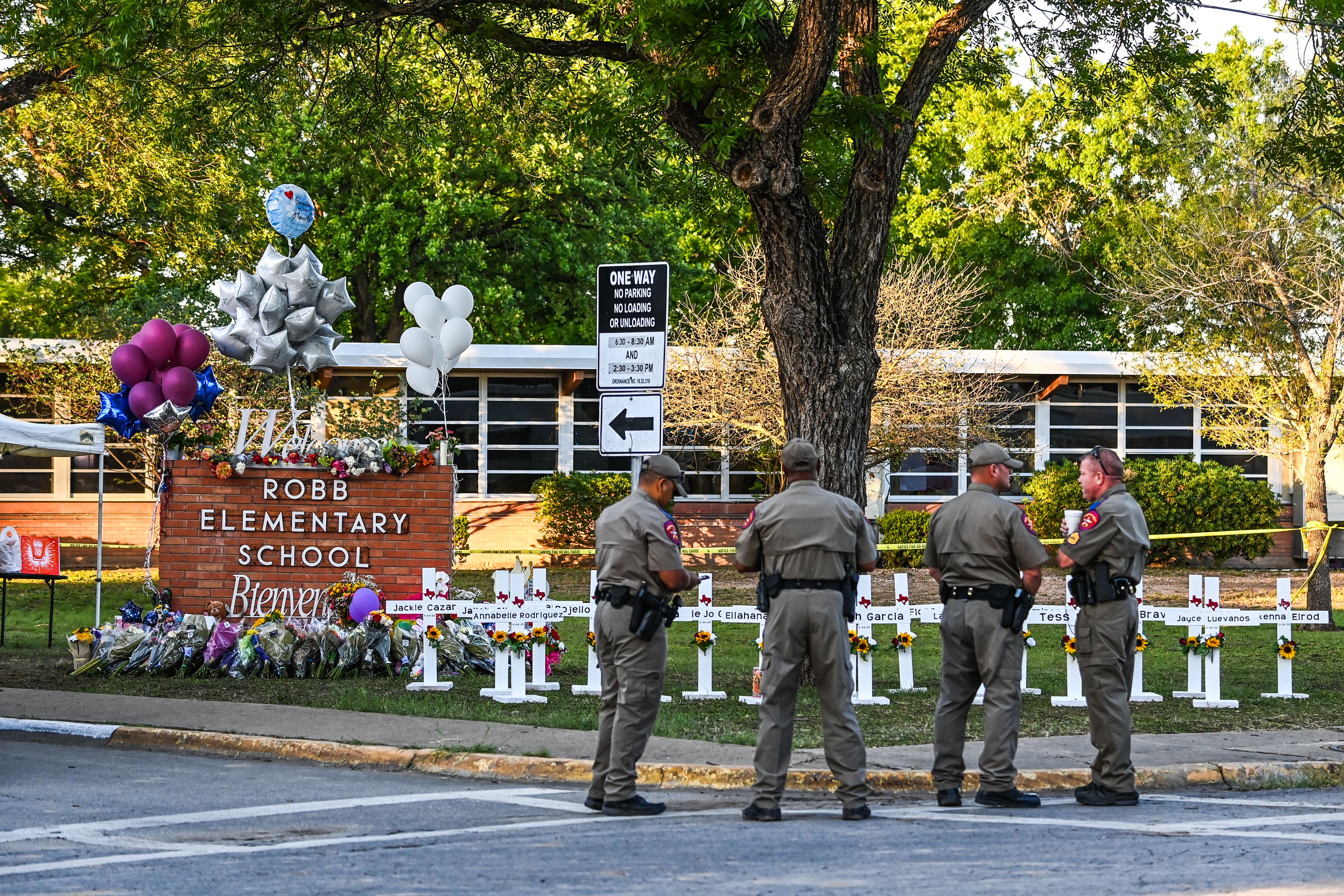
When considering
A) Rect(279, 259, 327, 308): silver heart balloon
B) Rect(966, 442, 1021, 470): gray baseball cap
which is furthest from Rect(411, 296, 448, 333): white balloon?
Rect(966, 442, 1021, 470): gray baseball cap

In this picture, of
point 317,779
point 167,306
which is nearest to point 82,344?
point 167,306

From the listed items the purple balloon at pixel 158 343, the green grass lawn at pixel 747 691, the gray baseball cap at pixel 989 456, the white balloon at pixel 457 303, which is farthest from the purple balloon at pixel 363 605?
the gray baseball cap at pixel 989 456

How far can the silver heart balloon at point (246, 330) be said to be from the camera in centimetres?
1516

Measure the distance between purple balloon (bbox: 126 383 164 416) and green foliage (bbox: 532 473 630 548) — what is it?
12673 mm

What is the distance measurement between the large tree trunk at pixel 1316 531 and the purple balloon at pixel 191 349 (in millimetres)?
13589

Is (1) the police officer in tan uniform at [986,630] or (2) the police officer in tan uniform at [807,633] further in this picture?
(1) the police officer in tan uniform at [986,630]

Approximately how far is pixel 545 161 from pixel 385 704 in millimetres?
19833

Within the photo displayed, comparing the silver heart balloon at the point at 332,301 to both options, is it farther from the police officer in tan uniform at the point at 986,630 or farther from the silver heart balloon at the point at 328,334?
the police officer in tan uniform at the point at 986,630

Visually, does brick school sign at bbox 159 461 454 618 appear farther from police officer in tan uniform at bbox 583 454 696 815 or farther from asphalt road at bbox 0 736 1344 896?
police officer in tan uniform at bbox 583 454 696 815

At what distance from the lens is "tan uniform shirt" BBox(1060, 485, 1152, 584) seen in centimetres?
843

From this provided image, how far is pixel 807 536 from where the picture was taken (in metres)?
7.86

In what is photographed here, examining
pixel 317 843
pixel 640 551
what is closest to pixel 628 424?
pixel 640 551

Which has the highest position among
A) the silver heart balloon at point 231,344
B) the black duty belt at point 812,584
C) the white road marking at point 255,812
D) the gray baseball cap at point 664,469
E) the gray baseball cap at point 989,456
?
the silver heart balloon at point 231,344

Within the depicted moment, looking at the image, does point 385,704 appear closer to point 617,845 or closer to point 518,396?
point 617,845
